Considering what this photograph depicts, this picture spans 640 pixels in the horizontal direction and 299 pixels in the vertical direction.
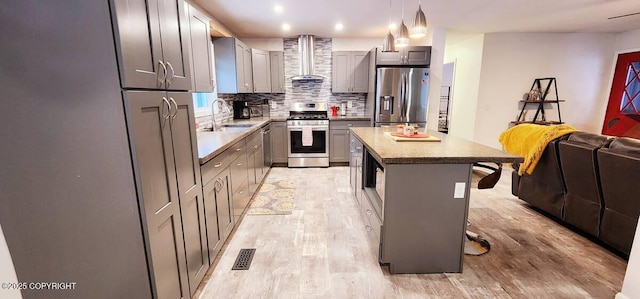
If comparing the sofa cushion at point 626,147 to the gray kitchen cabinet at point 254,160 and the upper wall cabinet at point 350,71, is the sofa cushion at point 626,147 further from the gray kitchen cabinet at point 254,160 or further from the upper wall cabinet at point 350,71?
the upper wall cabinet at point 350,71

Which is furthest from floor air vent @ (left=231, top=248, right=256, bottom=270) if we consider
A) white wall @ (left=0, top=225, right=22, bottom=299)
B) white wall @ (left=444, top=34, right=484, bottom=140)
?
white wall @ (left=444, top=34, right=484, bottom=140)

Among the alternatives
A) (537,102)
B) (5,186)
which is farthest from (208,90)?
(537,102)

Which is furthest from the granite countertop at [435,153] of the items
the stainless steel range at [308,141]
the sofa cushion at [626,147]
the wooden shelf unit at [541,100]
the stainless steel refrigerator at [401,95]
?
the wooden shelf unit at [541,100]

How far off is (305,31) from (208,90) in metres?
2.33

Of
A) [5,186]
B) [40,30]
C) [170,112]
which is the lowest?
[5,186]

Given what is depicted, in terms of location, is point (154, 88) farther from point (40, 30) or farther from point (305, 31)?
point (305, 31)

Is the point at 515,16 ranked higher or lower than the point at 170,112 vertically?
higher

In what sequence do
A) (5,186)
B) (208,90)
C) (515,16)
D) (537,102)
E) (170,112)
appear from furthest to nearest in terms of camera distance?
(537,102), (515,16), (208,90), (170,112), (5,186)

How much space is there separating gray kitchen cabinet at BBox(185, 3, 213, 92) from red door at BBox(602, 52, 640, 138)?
6.90 m

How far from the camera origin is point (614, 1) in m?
3.14

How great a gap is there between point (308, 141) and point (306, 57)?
5.03 feet

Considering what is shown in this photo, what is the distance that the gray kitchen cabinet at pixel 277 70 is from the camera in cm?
479

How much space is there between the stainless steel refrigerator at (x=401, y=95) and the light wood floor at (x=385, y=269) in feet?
6.49

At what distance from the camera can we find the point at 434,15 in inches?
143
